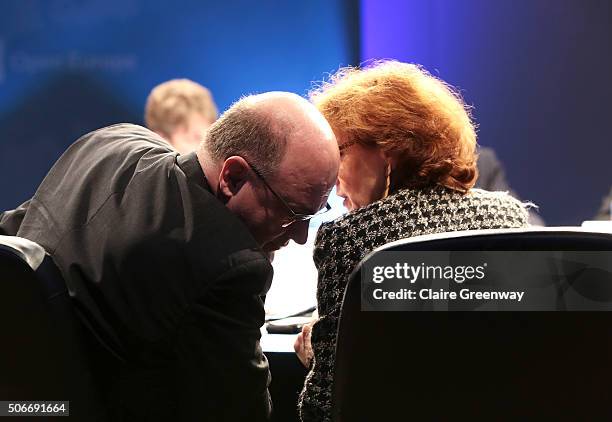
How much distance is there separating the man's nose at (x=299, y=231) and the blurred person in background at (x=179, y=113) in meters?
2.76

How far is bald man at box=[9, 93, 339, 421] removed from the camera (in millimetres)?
1274

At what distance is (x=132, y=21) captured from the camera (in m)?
4.79

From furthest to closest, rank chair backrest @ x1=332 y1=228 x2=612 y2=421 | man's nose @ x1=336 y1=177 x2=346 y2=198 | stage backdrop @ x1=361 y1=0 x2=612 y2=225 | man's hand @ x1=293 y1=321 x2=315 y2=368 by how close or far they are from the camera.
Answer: stage backdrop @ x1=361 y1=0 x2=612 y2=225 < man's nose @ x1=336 y1=177 x2=346 y2=198 < man's hand @ x1=293 y1=321 x2=315 y2=368 < chair backrest @ x1=332 y1=228 x2=612 y2=421

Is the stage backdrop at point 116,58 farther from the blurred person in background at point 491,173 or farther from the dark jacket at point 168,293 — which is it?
the dark jacket at point 168,293

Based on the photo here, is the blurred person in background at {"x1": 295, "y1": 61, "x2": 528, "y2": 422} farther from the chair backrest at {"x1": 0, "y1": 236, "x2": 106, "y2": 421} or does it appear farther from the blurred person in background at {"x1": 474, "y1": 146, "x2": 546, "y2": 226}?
the blurred person in background at {"x1": 474, "y1": 146, "x2": 546, "y2": 226}

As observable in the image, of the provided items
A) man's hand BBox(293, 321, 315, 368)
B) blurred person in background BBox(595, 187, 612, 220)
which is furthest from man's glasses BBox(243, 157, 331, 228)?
blurred person in background BBox(595, 187, 612, 220)

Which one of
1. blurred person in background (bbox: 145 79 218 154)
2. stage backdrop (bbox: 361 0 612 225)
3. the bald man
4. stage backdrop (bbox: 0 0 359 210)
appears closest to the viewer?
the bald man

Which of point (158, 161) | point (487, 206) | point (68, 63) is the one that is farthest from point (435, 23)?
point (158, 161)

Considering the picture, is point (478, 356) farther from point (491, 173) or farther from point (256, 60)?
point (256, 60)

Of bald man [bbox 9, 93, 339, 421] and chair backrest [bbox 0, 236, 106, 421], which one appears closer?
chair backrest [bbox 0, 236, 106, 421]

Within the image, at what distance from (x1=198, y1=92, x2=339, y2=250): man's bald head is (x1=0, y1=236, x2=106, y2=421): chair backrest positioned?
0.33 metres

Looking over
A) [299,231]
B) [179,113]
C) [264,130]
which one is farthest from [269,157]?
[179,113]

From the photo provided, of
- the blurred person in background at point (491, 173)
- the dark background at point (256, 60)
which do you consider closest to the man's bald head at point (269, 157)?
the blurred person in background at point (491, 173)

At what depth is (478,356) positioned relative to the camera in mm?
1092
